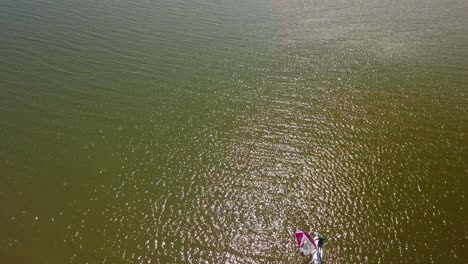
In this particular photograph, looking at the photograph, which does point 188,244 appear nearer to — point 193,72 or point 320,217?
point 320,217

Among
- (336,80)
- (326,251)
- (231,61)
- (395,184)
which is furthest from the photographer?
(231,61)

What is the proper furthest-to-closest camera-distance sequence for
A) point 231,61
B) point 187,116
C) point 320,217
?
point 231,61
point 187,116
point 320,217

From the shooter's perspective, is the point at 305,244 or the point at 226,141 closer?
the point at 305,244

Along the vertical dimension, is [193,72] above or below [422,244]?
above

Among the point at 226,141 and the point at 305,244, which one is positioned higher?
the point at 305,244

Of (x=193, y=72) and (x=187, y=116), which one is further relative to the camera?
(x=193, y=72)

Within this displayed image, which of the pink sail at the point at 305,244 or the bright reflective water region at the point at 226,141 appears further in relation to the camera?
the bright reflective water region at the point at 226,141

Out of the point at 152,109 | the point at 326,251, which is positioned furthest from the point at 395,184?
the point at 152,109

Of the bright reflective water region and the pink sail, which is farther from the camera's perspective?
the bright reflective water region
